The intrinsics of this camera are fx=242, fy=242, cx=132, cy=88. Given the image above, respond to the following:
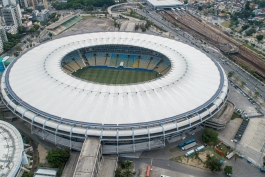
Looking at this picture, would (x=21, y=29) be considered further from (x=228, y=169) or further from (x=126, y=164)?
(x=228, y=169)

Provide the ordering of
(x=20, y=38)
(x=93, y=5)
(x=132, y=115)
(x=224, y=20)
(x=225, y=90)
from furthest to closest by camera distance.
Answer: (x=93, y=5)
(x=224, y=20)
(x=20, y=38)
(x=225, y=90)
(x=132, y=115)

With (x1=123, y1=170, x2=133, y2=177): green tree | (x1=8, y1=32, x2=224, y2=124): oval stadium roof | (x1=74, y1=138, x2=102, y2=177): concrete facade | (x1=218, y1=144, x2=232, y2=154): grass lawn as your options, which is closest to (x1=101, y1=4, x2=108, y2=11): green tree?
(x1=8, y1=32, x2=224, y2=124): oval stadium roof

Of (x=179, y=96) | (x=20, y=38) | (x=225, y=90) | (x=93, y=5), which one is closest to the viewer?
(x=179, y=96)

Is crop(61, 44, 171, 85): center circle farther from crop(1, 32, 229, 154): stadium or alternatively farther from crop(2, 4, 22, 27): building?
crop(2, 4, 22, 27): building

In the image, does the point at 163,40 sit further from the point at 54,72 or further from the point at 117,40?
the point at 54,72

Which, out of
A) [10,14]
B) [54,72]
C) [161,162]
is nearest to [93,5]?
[10,14]

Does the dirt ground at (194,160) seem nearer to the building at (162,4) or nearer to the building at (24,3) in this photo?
the building at (162,4)

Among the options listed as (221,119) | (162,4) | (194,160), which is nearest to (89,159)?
(194,160)

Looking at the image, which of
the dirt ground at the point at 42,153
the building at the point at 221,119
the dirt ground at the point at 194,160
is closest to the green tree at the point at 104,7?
the building at the point at 221,119
